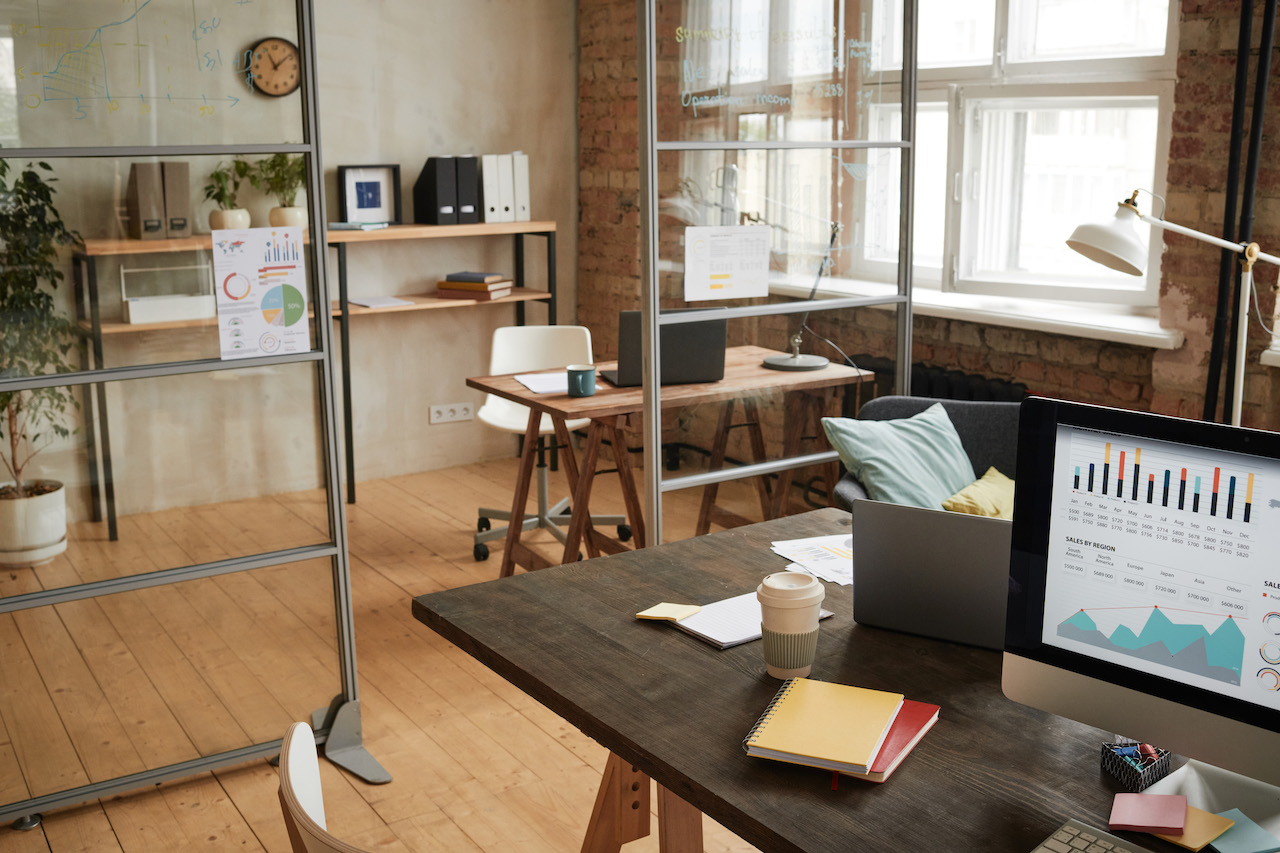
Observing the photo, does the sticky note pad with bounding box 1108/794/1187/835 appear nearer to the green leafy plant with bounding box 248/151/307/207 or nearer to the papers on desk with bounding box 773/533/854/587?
the papers on desk with bounding box 773/533/854/587

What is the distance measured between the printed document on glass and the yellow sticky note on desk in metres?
1.52

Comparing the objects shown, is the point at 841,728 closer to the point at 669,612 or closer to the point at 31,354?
the point at 669,612

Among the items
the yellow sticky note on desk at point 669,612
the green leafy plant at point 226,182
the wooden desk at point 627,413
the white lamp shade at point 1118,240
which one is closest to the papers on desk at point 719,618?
the yellow sticky note on desk at point 669,612

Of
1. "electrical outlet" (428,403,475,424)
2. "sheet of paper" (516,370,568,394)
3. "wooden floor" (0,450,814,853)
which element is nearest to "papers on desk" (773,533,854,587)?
"wooden floor" (0,450,814,853)

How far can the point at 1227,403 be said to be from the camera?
11.3 ft

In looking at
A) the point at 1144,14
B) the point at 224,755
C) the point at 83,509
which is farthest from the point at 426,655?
the point at 1144,14

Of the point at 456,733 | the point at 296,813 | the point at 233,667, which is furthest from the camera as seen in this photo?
the point at 456,733

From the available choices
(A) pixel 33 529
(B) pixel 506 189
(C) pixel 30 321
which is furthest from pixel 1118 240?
(B) pixel 506 189

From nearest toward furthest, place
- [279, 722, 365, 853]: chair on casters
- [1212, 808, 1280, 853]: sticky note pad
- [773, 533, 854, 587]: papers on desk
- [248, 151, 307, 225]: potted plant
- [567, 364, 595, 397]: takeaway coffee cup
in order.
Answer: [279, 722, 365, 853]: chair on casters < [1212, 808, 1280, 853]: sticky note pad < [773, 533, 854, 587]: papers on desk < [248, 151, 307, 225]: potted plant < [567, 364, 595, 397]: takeaway coffee cup

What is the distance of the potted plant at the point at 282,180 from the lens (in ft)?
8.84

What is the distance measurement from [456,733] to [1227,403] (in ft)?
8.17

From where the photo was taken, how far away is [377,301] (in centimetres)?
535

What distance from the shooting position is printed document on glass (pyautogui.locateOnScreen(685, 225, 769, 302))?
318 centimetres

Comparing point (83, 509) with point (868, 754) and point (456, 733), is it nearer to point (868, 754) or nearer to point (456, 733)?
point (456, 733)
